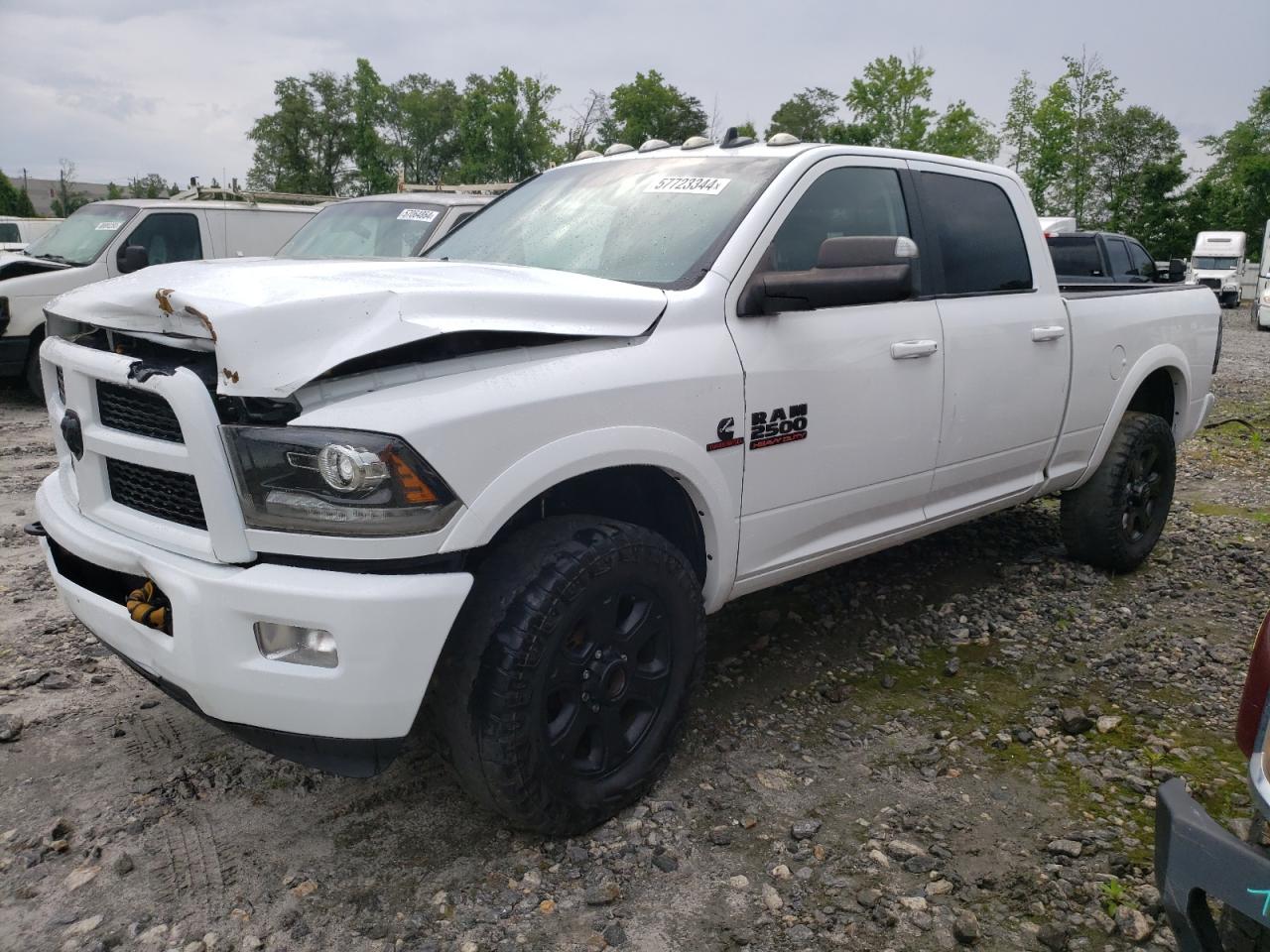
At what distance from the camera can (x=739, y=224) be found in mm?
3023

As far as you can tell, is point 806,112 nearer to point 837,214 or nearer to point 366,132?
point 366,132

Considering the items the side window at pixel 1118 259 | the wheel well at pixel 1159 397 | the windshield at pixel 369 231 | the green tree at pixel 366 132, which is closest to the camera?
the wheel well at pixel 1159 397

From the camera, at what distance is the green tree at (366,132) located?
156ft

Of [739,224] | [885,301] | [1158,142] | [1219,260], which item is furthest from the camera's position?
[1158,142]

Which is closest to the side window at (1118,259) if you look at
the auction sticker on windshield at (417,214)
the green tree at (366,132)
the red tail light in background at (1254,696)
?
the auction sticker on windshield at (417,214)

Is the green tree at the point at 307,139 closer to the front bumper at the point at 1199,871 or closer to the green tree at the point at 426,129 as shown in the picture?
the green tree at the point at 426,129

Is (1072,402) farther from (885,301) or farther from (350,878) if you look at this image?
(350,878)

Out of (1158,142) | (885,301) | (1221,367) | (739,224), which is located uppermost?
(1158,142)

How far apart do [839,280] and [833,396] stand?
1.40ft

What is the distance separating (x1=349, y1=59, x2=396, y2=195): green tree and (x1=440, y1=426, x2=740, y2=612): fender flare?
47.6 metres

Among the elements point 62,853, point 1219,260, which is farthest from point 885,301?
point 1219,260

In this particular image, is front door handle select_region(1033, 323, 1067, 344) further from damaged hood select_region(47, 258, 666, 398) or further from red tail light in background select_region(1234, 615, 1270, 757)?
red tail light in background select_region(1234, 615, 1270, 757)

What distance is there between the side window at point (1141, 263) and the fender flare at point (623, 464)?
1415 centimetres

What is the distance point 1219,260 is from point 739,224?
3369cm
